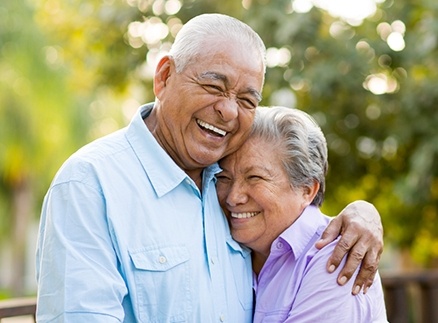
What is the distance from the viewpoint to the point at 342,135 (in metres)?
6.14

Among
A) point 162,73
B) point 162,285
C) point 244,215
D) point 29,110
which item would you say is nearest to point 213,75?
point 162,73

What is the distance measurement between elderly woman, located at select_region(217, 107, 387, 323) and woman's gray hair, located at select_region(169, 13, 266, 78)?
0.33 meters

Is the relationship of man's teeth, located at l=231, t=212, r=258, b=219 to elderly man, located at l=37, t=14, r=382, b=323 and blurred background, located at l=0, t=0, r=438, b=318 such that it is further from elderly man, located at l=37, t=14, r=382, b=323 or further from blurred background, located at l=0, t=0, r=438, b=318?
blurred background, located at l=0, t=0, r=438, b=318

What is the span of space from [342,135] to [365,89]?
670mm

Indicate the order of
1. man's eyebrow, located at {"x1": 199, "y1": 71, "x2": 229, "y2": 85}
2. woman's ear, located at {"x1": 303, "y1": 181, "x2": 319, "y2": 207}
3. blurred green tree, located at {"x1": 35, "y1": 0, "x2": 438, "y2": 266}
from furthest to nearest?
blurred green tree, located at {"x1": 35, "y1": 0, "x2": 438, "y2": 266} → woman's ear, located at {"x1": 303, "y1": 181, "x2": 319, "y2": 207} → man's eyebrow, located at {"x1": 199, "y1": 71, "x2": 229, "y2": 85}

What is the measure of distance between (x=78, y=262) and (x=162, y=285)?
26 cm

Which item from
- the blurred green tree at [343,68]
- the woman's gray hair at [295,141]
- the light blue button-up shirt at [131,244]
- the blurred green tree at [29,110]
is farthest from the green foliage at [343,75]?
the blurred green tree at [29,110]

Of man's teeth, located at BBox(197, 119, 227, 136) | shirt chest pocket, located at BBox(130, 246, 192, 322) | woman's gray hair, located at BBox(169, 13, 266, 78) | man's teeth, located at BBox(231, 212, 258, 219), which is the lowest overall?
shirt chest pocket, located at BBox(130, 246, 192, 322)

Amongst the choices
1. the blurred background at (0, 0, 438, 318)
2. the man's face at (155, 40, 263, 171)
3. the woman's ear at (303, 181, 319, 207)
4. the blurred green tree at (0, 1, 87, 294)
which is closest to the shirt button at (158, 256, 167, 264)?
the man's face at (155, 40, 263, 171)

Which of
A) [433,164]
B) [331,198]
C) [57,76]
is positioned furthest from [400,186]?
[57,76]

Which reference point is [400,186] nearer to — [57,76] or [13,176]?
[57,76]

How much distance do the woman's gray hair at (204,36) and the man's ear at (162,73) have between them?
3 centimetres

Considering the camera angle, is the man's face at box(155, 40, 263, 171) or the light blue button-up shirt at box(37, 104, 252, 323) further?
the man's face at box(155, 40, 263, 171)

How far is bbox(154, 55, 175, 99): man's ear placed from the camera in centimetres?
248
